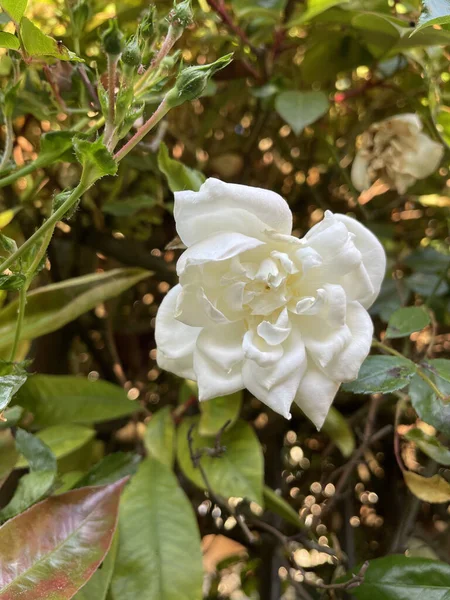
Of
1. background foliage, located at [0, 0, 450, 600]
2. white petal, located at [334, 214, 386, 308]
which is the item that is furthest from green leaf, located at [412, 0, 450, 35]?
white petal, located at [334, 214, 386, 308]

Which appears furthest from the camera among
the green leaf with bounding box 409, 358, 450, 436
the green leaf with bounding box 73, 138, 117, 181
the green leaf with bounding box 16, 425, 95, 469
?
the green leaf with bounding box 16, 425, 95, 469

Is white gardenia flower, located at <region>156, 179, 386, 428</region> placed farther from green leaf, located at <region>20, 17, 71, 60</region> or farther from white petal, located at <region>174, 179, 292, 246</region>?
green leaf, located at <region>20, 17, 71, 60</region>

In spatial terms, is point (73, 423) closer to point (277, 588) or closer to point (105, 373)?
point (105, 373)

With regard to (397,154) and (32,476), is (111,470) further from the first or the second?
(397,154)

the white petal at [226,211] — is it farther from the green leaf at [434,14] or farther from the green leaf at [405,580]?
the green leaf at [405,580]

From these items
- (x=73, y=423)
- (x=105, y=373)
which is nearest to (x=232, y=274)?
(x=73, y=423)

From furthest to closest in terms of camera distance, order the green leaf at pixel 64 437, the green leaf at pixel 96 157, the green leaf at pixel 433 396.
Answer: the green leaf at pixel 64 437, the green leaf at pixel 433 396, the green leaf at pixel 96 157

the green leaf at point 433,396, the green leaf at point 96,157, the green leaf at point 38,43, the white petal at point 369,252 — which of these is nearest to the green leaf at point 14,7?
the green leaf at point 38,43
